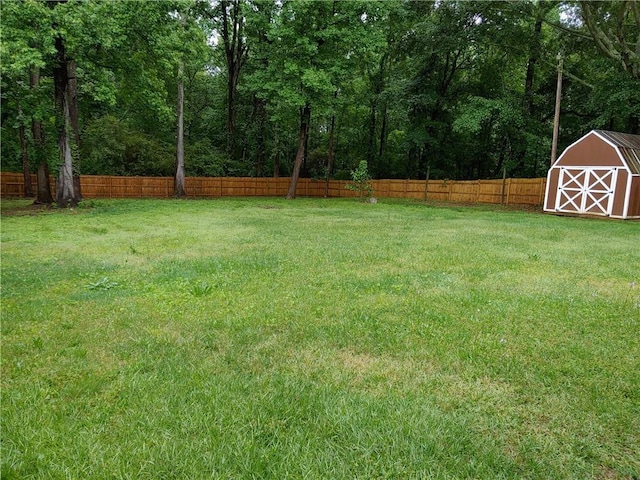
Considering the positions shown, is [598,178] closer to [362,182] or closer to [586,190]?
[586,190]

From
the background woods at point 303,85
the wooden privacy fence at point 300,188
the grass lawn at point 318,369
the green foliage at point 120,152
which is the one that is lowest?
the grass lawn at point 318,369

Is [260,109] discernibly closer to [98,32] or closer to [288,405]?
[98,32]

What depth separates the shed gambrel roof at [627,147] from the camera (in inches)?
625

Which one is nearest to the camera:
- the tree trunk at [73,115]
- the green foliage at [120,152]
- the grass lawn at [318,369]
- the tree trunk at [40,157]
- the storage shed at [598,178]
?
the grass lawn at [318,369]

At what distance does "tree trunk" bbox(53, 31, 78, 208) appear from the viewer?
1448 cm

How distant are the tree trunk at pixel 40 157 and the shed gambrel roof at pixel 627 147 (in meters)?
21.8

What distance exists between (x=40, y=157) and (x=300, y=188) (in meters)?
15.0

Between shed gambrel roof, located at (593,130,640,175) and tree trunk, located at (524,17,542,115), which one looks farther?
tree trunk, located at (524,17,542,115)

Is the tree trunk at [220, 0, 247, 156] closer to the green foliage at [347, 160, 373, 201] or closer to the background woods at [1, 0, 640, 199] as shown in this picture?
the background woods at [1, 0, 640, 199]

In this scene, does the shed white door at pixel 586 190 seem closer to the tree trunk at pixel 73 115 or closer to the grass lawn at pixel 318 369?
the grass lawn at pixel 318 369

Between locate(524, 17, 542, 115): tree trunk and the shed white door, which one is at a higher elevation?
locate(524, 17, 542, 115): tree trunk

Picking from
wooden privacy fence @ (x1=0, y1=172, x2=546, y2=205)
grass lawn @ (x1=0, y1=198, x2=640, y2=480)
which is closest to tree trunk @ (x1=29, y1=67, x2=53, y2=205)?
wooden privacy fence @ (x1=0, y1=172, x2=546, y2=205)

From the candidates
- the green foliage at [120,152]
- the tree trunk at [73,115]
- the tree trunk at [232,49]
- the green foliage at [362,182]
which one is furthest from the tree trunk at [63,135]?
the green foliage at [362,182]

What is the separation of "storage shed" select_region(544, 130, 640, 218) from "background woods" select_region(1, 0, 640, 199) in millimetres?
3062
